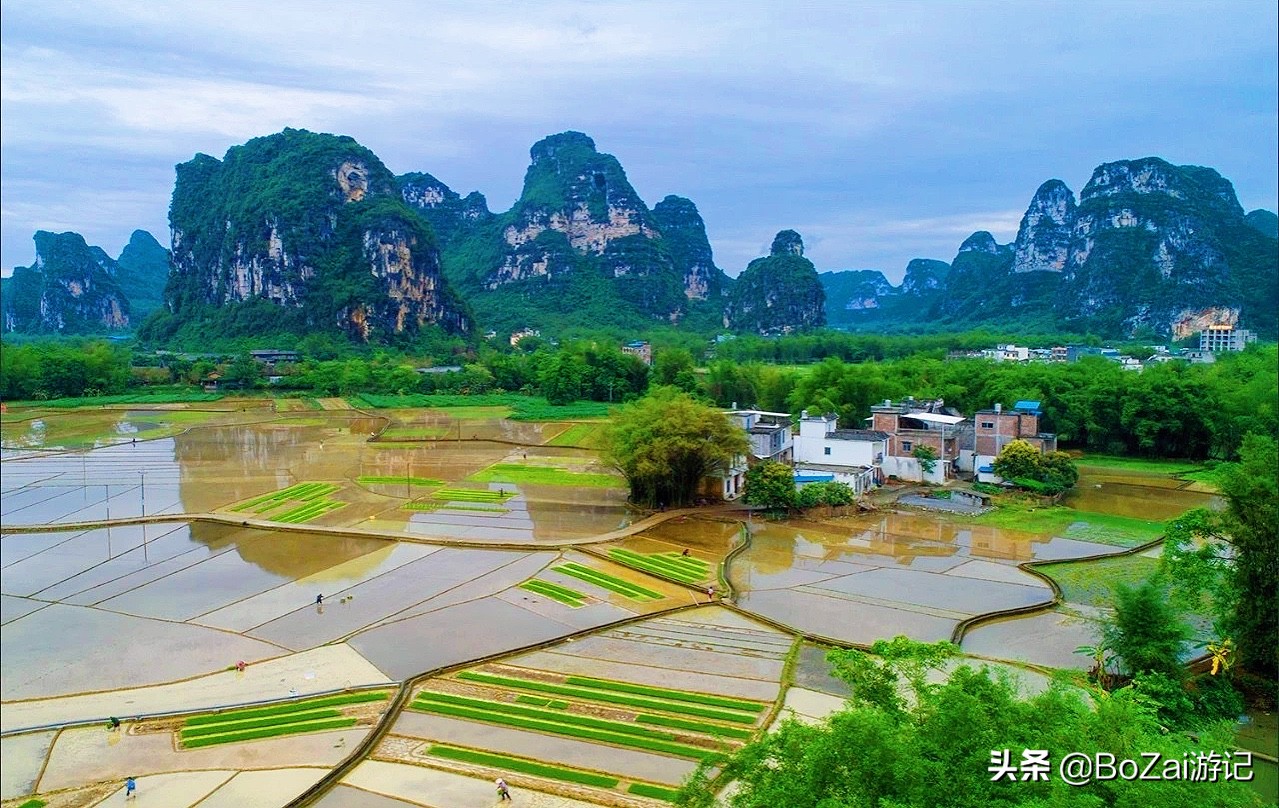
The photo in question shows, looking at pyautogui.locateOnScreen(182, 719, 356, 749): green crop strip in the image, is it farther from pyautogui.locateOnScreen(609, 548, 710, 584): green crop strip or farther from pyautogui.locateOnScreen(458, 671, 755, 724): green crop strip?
pyautogui.locateOnScreen(609, 548, 710, 584): green crop strip

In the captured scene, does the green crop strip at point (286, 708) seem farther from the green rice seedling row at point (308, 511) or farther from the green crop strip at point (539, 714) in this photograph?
the green rice seedling row at point (308, 511)

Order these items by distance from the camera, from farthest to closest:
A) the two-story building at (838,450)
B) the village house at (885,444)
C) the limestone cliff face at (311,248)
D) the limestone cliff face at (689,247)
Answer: the limestone cliff face at (689,247) → the limestone cliff face at (311,248) → the village house at (885,444) → the two-story building at (838,450)

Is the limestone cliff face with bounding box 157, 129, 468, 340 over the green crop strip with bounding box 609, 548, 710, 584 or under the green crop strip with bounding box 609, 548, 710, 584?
over

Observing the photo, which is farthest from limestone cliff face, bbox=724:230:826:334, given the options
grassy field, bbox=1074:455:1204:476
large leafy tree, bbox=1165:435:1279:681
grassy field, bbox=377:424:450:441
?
large leafy tree, bbox=1165:435:1279:681

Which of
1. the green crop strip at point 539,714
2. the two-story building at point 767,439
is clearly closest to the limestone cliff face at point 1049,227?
the two-story building at point 767,439

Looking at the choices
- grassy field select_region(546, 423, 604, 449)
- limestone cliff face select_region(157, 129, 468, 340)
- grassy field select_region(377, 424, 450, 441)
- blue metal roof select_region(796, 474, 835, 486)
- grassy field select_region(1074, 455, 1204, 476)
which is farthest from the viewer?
limestone cliff face select_region(157, 129, 468, 340)

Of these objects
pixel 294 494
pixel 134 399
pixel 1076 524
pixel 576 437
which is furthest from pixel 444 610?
pixel 134 399
